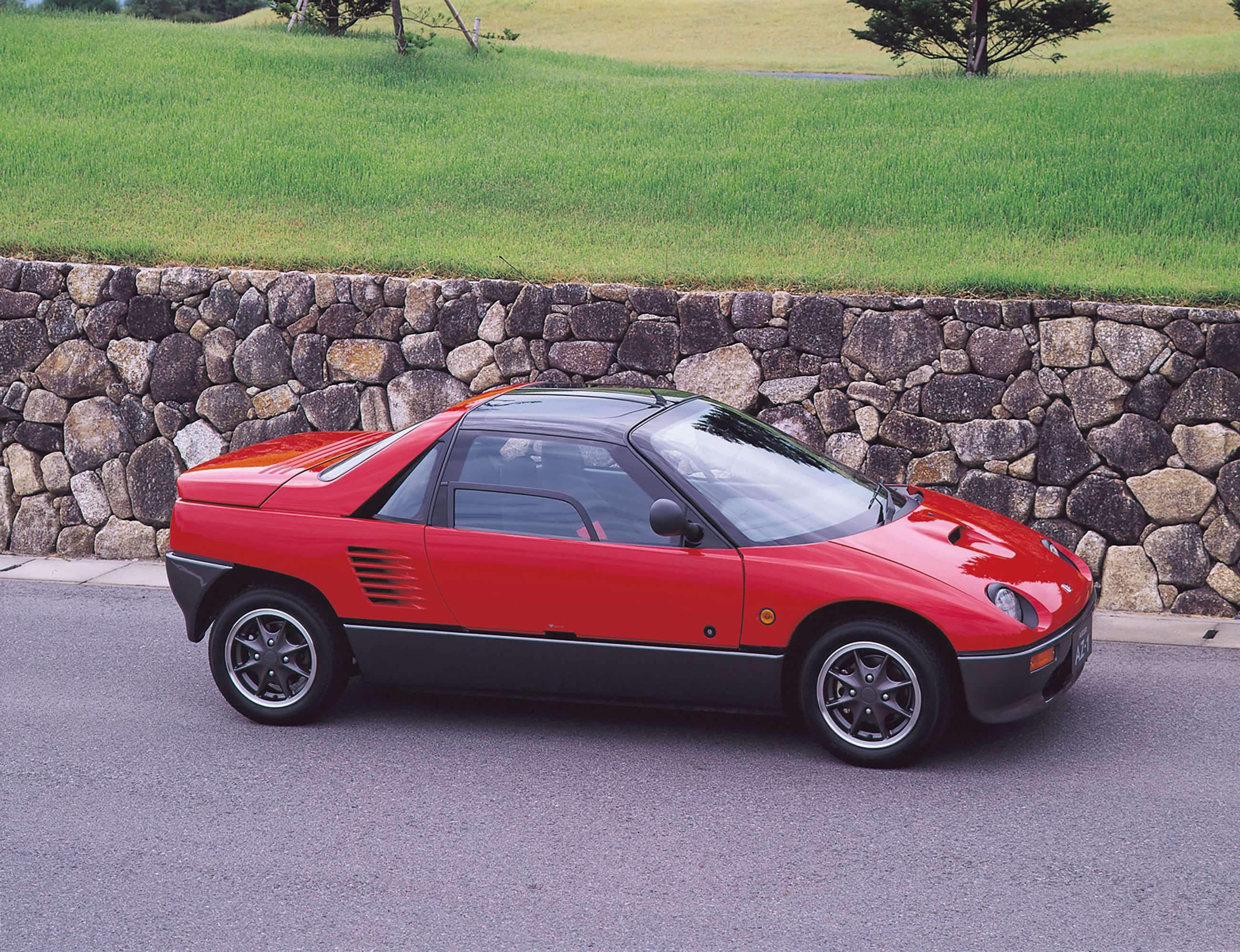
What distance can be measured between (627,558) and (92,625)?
4.15 m

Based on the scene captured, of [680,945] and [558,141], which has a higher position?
[558,141]

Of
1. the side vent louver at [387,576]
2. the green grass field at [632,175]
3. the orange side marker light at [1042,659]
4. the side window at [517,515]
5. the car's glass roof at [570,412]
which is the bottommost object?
the orange side marker light at [1042,659]

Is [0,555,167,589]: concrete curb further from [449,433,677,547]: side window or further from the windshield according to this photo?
the windshield

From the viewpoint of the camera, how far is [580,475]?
17.3 feet

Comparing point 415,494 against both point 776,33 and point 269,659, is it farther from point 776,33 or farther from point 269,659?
point 776,33

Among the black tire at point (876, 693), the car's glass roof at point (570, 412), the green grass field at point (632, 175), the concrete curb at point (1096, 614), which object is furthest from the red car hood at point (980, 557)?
the green grass field at point (632, 175)

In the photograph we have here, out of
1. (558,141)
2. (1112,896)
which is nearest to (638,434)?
(1112,896)

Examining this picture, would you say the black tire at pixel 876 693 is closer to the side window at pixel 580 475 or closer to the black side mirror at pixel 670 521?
the black side mirror at pixel 670 521

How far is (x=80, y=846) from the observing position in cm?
436

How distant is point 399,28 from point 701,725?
16502 millimetres

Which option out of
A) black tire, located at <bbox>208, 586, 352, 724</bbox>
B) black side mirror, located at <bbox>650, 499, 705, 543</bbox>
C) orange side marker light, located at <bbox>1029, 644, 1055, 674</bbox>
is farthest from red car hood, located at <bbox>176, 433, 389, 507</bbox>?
orange side marker light, located at <bbox>1029, 644, 1055, 674</bbox>

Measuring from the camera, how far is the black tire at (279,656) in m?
5.41

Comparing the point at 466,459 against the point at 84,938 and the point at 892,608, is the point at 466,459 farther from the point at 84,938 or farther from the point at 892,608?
the point at 84,938

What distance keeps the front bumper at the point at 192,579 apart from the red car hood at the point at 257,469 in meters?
0.30
